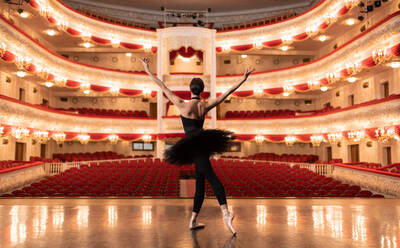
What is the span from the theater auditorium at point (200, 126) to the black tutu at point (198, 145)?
0.08ft

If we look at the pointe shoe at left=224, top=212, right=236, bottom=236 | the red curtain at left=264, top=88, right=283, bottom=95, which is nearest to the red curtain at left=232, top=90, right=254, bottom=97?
the red curtain at left=264, top=88, right=283, bottom=95

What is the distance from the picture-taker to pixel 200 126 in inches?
144

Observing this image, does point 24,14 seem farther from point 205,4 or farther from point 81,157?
point 205,4

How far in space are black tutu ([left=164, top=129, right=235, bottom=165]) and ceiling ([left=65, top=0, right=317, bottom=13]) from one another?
2938 cm

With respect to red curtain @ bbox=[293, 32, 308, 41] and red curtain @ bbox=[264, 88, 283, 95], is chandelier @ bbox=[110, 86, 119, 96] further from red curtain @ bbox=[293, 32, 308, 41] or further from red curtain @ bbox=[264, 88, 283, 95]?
red curtain @ bbox=[293, 32, 308, 41]

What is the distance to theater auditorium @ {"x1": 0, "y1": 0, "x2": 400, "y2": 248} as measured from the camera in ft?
11.8

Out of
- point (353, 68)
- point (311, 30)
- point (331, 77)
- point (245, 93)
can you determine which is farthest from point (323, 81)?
point (245, 93)

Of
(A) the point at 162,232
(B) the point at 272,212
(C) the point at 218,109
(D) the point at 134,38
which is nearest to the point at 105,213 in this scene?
(A) the point at 162,232

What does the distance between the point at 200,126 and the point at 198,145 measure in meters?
0.24

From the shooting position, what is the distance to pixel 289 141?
2528 cm

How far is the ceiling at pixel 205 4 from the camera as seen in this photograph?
30812 mm

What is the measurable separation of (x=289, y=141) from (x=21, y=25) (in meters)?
20.1

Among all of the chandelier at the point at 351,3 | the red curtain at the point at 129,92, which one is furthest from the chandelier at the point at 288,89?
the red curtain at the point at 129,92

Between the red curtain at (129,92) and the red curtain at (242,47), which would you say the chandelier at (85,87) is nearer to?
the red curtain at (129,92)
